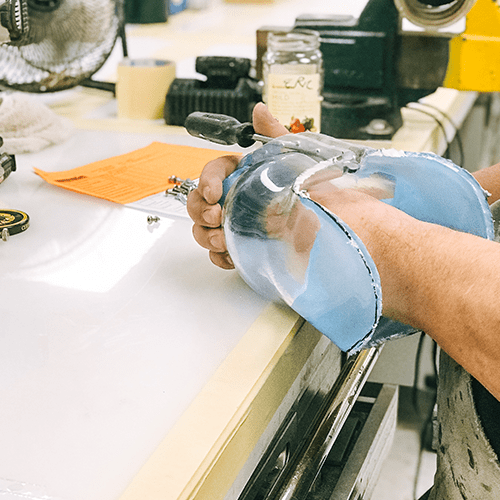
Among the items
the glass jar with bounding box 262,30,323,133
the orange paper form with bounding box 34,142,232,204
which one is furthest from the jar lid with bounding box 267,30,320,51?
the orange paper form with bounding box 34,142,232,204

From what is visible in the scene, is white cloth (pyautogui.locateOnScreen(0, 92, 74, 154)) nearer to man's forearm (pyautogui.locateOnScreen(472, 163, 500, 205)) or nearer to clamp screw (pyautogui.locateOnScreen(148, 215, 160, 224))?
clamp screw (pyautogui.locateOnScreen(148, 215, 160, 224))

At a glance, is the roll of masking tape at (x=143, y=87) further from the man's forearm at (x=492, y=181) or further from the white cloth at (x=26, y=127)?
the man's forearm at (x=492, y=181)

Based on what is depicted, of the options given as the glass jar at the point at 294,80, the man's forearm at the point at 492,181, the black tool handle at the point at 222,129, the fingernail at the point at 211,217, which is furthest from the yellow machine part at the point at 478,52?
the fingernail at the point at 211,217

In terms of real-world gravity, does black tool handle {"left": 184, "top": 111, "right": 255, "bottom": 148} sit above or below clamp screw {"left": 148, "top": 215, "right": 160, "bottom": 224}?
above

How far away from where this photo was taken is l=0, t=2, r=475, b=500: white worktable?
1.45 ft

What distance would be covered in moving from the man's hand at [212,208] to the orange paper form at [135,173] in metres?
0.24

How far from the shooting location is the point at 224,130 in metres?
0.76

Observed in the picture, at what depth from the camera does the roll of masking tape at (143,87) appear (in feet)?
4.46

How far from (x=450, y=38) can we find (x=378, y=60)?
0.14 m

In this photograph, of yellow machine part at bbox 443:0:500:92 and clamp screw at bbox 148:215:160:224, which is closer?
clamp screw at bbox 148:215:160:224

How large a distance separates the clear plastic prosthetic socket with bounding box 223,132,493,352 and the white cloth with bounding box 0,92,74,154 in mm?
596

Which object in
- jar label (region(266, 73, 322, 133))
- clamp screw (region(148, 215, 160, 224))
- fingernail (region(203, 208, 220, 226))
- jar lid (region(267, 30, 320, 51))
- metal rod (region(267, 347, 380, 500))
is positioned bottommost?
metal rod (region(267, 347, 380, 500))

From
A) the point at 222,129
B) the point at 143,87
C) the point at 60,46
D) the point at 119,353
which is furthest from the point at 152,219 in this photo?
the point at 60,46

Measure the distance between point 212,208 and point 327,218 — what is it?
0.61 feet
